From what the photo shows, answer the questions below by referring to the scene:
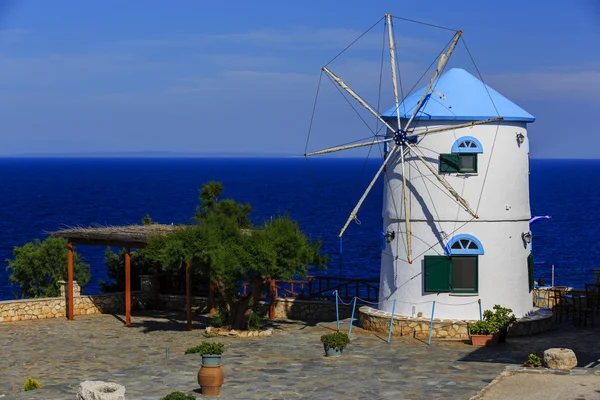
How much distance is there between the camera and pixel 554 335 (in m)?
25.9

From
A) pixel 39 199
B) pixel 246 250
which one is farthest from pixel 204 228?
pixel 39 199

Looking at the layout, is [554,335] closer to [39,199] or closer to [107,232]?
[107,232]

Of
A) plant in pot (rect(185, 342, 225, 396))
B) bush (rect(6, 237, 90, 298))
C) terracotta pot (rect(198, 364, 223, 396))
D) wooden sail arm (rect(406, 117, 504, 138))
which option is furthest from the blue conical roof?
bush (rect(6, 237, 90, 298))

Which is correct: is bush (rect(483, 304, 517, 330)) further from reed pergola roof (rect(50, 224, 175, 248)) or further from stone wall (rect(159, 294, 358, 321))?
reed pergola roof (rect(50, 224, 175, 248))

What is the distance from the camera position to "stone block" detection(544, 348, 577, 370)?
65.2ft

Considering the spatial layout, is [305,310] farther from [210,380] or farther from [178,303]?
[210,380]

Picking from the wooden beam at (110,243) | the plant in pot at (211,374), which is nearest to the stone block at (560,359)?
the plant in pot at (211,374)

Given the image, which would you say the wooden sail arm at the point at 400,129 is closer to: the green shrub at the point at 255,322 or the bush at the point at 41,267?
the green shrub at the point at 255,322

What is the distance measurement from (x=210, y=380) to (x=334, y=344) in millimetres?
4965

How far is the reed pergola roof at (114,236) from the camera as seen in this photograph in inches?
1126

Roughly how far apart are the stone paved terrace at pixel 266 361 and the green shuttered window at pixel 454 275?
1.64 metres

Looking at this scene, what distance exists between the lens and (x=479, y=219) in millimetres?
26188

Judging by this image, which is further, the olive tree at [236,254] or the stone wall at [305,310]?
the stone wall at [305,310]

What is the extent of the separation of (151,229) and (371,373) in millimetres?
11712
